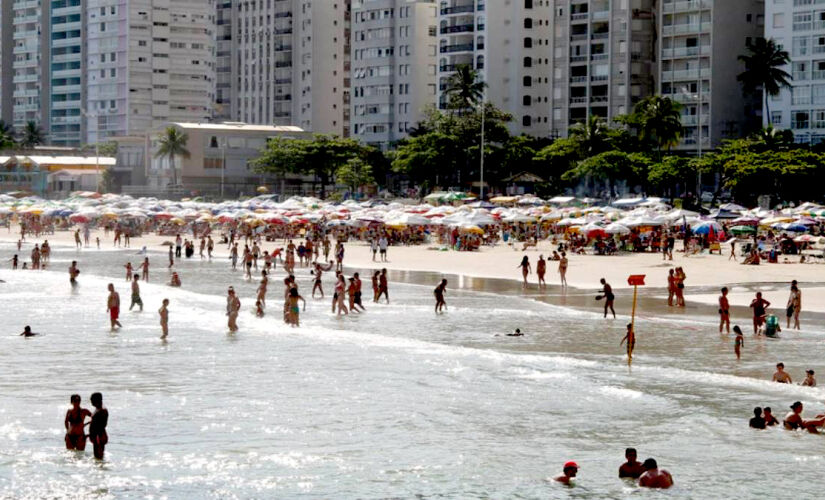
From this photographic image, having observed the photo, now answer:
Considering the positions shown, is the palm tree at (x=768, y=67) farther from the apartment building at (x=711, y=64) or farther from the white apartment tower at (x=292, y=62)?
the white apartment tower at (x=292, y=62)

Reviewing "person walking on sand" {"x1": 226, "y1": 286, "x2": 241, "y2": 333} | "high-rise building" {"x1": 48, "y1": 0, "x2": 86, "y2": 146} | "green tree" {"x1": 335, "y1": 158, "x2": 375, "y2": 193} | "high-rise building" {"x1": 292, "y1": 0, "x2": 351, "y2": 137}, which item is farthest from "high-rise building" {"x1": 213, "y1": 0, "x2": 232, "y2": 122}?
"person walking on sand" {"x1": 226, "y1": 286, "x2": 241, "y2": 333}

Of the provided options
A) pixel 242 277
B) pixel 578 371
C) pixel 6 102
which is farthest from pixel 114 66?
pixel 578 371

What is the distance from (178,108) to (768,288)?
409 ft

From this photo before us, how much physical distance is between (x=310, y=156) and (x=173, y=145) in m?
16.2

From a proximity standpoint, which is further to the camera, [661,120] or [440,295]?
[661,120]

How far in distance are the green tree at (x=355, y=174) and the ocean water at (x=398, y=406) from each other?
2837 inches

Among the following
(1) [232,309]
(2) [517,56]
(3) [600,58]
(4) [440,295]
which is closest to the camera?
(1) [232,309]

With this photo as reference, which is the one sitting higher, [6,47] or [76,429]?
[6,47]

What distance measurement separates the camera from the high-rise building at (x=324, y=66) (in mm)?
151750

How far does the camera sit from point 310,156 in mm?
115438

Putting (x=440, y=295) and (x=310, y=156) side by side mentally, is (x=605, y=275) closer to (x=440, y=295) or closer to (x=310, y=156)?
(x=440, y=295)

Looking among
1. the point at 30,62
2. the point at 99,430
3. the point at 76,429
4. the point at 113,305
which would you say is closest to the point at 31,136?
the point at 30,62

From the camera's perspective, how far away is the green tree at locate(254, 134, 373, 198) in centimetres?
11519

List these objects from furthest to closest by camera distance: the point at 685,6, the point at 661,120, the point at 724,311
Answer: the point at 685,6, the point at 661,120, the point at 724,311
